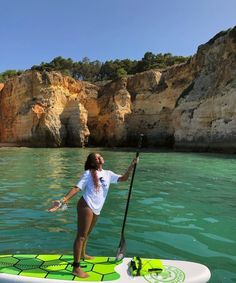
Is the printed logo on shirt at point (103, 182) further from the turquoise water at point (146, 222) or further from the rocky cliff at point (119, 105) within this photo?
the rocky cliff at point (119, 105)

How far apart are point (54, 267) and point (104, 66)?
7921 cm

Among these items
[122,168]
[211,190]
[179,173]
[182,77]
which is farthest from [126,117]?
[211,190]

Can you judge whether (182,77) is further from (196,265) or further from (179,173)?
(196,265)

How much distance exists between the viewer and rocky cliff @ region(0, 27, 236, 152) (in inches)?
1564

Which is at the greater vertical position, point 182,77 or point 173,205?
point 182,77

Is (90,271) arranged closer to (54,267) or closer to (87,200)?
(54,267)

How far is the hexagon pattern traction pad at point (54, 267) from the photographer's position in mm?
5539

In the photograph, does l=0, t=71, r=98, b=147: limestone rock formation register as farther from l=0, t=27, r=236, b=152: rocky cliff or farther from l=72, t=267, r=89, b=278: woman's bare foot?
l=72, t=267, r=89, b=278: woman's bare foot

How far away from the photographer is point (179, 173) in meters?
18.7

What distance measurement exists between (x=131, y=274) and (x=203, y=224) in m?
3.71

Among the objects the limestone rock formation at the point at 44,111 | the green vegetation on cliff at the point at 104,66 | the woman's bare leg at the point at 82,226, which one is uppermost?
the green vegetation on cliff at the point at 104,66

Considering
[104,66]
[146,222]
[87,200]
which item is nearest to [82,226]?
[87,200]

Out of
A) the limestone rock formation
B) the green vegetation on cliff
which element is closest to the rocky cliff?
the limestone rock formation

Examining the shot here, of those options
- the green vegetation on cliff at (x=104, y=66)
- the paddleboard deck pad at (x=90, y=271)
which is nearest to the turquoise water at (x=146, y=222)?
the paddleboard deck pad at (x=90, y=271)
